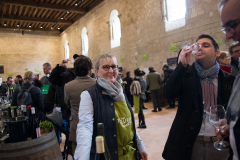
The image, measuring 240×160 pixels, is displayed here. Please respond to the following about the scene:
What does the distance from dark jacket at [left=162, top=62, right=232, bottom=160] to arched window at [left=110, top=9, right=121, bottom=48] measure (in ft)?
34.4

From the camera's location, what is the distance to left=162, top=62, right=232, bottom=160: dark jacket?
146 centimetres

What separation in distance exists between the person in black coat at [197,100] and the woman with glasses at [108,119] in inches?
13.7

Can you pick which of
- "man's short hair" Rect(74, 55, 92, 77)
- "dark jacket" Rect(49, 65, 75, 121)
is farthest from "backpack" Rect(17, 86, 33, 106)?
"man's short hair" Rect(74, 55, 92, 77)

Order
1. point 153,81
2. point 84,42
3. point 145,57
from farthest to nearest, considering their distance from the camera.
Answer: point 84,42
point 145,57
point 153,81

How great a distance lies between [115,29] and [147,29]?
3170mm

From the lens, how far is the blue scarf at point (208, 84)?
1.51 metres

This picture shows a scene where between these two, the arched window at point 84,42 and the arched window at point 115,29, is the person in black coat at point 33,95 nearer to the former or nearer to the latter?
the arched window at point 115,29

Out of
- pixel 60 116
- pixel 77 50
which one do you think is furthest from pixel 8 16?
pixel 60 116

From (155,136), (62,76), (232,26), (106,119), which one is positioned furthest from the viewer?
(155,136)

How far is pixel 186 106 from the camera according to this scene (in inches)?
60.8

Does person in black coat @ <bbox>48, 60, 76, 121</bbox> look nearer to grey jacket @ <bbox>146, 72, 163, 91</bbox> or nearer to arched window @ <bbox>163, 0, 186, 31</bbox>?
grey jacket @ <bbox>146, 72, 163, 91</bbox>

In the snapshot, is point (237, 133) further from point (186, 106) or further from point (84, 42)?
point (84, 42)

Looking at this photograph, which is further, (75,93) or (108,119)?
(75,93)

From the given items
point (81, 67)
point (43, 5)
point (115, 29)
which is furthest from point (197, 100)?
point (43, 5)
